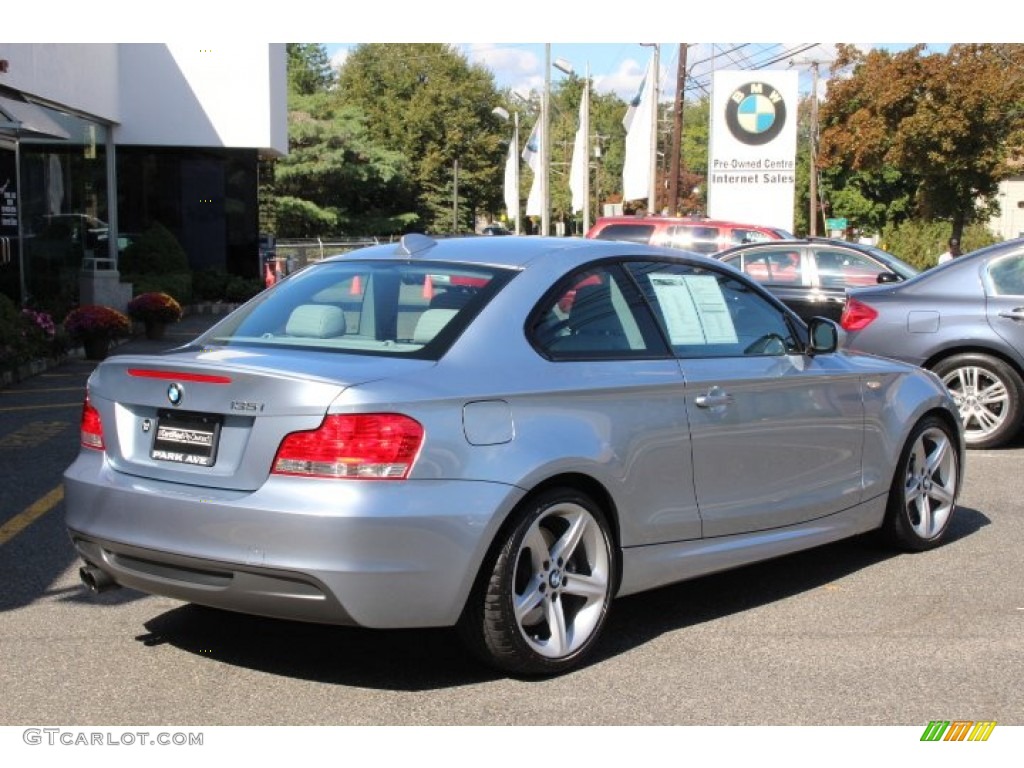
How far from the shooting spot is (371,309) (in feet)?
17.4

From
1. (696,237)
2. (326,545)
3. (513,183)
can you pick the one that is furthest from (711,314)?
(513,183)

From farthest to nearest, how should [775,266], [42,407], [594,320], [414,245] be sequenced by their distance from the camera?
[775,266] < [42,407] < [414,245] < [594,320]

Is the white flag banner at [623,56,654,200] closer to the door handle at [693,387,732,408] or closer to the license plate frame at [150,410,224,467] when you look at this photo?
the door handle at [693,387,732,408]

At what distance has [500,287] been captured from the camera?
5062mm

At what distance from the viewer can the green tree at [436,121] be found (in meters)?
87.2

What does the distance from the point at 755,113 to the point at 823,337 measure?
19.5 metres

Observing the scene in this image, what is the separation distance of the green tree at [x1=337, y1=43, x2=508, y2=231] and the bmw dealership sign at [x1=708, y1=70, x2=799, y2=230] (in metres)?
59.3

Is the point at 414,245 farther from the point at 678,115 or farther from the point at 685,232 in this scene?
the point at 678,115

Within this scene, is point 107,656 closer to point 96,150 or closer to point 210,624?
point 210,624

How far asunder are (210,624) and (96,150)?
21129 mm

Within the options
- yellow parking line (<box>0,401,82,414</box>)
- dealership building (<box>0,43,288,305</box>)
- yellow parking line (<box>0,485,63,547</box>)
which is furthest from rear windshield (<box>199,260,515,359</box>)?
dealership building (<box>0,43,288,305</box>)

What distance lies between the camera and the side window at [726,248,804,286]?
1592 centimetres

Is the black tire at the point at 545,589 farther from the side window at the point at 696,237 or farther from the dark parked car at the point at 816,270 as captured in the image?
the side window at the point at 696,237

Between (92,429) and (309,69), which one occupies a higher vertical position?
(309,69)
